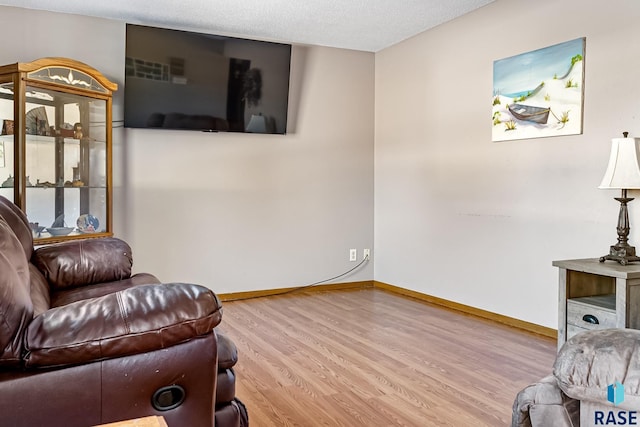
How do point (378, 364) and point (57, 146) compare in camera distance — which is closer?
point (378, 364)

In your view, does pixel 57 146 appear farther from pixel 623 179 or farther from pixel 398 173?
pixel 623 179

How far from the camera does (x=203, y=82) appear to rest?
431cm

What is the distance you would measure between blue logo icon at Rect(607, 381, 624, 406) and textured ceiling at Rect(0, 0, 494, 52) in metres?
3.15

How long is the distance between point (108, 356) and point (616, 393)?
51.9 inches

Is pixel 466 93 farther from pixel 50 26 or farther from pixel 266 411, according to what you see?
pixel 50 26

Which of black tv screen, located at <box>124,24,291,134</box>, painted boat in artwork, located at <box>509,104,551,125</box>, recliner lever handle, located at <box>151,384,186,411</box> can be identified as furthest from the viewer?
black tv screen, located at <box>124,24,291,134</box>

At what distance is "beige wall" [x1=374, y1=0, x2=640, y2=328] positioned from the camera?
3.05m

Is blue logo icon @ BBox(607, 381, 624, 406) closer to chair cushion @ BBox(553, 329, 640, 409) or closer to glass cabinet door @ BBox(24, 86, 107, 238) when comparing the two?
chair cushion @ BBox(553, 329, 640, 409)

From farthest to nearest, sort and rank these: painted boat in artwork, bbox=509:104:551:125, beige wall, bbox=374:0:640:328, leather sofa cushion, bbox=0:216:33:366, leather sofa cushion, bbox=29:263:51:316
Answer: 1. painted boat in artwork, bbox=509:104:551:125
2. beige wall, bbox=374:0:640:328
3. leather sofa cushion, bbox=29:263:51:316
4. leather sofa cushion, bbox=0:216:33:366

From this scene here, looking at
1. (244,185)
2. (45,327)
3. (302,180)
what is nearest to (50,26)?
(244,185)

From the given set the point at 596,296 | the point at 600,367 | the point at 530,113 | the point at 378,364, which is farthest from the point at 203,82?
the point at 600,367

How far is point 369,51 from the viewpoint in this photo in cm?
516

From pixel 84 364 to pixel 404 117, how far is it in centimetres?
404

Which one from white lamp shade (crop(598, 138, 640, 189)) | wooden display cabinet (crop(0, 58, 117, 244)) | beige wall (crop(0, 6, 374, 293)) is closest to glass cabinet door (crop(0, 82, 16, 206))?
wooden display cabinet (crop(0, 58, 117, 244))
